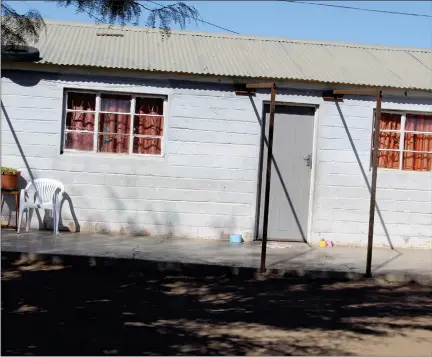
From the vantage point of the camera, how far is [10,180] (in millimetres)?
11680

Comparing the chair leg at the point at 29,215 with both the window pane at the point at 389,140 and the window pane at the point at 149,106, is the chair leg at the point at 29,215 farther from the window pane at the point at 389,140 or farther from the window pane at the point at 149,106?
the window pane at the point at 389,140

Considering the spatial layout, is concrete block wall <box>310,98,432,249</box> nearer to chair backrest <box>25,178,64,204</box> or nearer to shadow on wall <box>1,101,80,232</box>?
shadow on wall <box>1,101,80,232</box>

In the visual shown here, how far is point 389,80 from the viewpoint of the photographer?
12648mm

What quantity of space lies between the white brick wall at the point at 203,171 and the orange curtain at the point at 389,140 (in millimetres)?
272

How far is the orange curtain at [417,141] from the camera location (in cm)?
1273

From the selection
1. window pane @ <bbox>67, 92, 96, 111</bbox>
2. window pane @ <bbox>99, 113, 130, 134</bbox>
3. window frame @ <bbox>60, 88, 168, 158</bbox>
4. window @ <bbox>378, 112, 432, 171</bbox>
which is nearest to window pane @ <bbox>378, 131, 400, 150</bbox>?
window @ <bbox>378, 112, 432, 171</bbox>

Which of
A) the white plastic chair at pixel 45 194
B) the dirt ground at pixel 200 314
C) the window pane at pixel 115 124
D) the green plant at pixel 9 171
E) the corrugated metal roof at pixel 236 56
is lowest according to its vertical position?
the dirt ground at pixel 200 314

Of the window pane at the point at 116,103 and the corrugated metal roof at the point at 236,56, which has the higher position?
the corrugated metal roof at the point at 236,56

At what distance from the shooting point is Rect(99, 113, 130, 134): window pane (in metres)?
12.4

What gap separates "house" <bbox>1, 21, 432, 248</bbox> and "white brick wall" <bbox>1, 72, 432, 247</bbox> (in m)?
0.02

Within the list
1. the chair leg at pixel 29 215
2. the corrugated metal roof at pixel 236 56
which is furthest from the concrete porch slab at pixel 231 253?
the corrugated metal roof at pixel 236 56

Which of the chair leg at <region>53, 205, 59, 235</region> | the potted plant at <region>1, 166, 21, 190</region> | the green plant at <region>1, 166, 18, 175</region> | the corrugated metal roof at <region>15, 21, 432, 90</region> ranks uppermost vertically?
the corrugated metal roof at <region>15, 21, 432, 90</region>

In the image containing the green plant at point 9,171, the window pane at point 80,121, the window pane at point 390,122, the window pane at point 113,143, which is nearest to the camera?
the green plant at point 9,171

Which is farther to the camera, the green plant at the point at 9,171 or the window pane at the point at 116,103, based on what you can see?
the window pane at the point at 116,103
